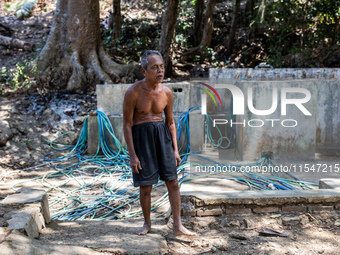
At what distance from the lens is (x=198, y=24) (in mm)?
13805

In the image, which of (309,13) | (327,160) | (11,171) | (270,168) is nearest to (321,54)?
(309,13)

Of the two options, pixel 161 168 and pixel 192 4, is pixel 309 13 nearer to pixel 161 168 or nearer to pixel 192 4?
pixel 192 4

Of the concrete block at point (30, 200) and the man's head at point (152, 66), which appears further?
the concrete block at point (30, 200)

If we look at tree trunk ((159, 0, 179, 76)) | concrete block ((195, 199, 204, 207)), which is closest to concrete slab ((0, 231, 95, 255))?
concrete block ((195, 199, 204, 207))

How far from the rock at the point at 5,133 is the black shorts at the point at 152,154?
468 cm

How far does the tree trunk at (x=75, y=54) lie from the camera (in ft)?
30.2

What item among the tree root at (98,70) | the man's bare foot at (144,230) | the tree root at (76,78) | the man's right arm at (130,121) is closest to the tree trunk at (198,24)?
the tree root at (98,70)

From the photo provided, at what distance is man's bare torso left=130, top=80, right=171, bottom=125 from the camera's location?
3168mm

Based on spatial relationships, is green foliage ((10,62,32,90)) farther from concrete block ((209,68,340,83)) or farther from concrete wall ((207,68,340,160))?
concrete block ((209,68,340,83))

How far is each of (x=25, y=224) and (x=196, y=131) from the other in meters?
4.25

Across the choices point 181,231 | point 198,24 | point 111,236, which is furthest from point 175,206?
point 198,24

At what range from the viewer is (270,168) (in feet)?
17.8

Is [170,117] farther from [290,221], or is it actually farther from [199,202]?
[290,221]

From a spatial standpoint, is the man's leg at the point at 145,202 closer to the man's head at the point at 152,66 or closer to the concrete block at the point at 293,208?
the man's head at the point at 152,66
